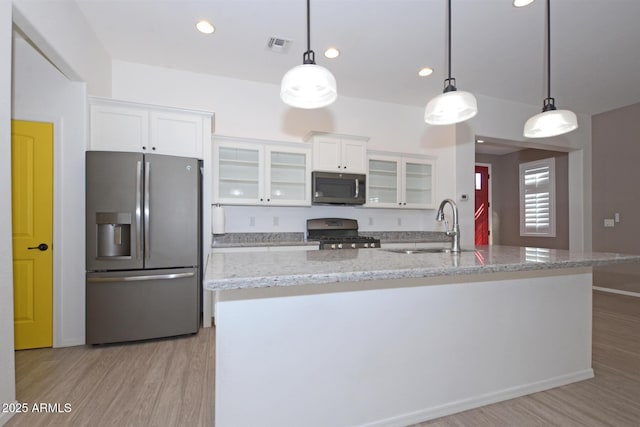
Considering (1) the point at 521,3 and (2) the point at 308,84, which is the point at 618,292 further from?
(2) the point at 308,84

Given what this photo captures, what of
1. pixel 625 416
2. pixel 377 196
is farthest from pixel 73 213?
pixel 625 416

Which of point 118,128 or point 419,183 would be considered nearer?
point 118,128

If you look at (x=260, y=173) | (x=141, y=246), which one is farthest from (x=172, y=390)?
(x=260, y=173)

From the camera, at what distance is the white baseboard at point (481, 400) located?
61.1 inches

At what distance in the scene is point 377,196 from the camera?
422cm

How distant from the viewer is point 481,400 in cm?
174

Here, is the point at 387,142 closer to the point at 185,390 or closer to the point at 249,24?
the point at 249,24

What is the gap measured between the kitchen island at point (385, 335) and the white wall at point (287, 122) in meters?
2.51

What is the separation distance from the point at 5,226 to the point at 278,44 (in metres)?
2.60

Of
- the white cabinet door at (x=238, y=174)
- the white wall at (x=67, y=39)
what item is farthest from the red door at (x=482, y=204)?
the white wall at (x=67, y=39)

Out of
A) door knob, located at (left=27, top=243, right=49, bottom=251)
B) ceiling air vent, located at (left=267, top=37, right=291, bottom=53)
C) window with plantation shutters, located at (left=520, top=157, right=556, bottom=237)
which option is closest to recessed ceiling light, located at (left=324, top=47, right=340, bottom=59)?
ceiling air vent, located at (left=267, top=37, right=291, bottom=53)

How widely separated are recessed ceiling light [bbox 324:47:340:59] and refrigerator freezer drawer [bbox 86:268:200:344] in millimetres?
2577

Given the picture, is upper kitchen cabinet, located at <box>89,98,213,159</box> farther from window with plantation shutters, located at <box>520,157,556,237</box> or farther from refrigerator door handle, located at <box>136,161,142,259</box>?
window with plantation shutters, located at <box>520,157,556,237</box>

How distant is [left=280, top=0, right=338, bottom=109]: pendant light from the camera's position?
4.98ft
